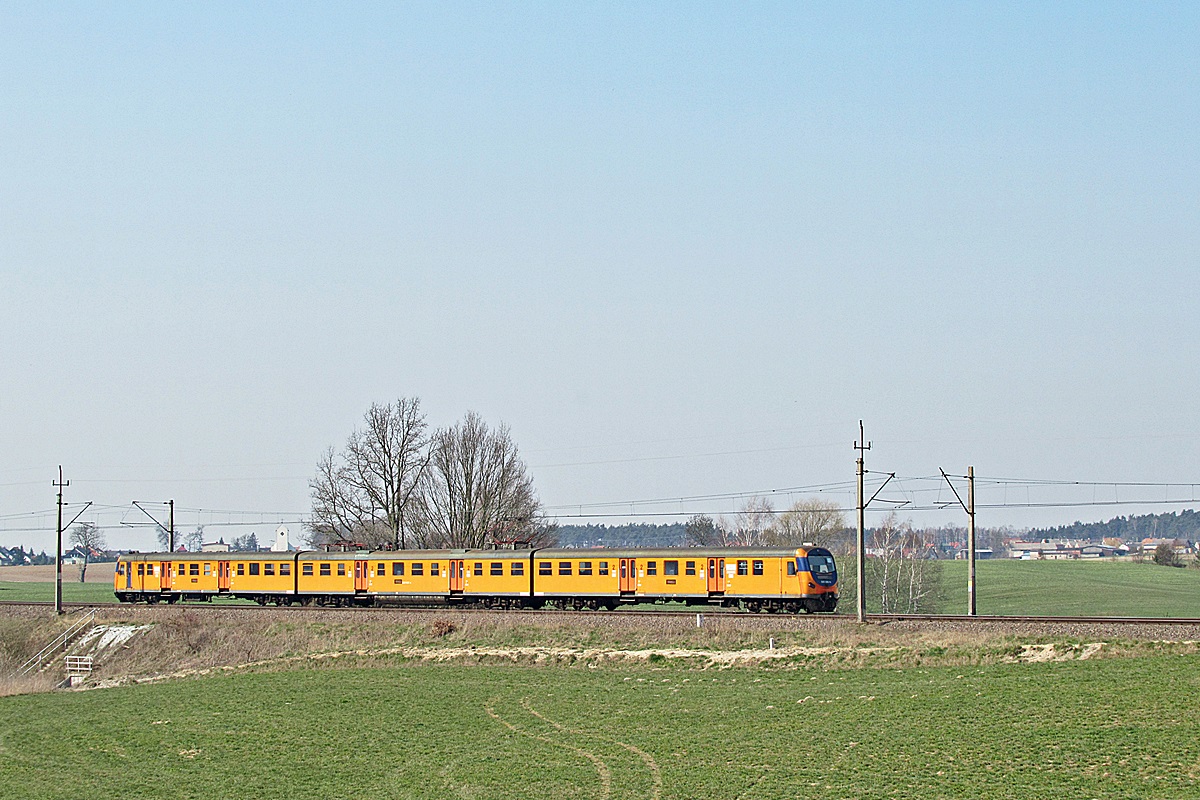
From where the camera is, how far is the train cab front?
47.3m

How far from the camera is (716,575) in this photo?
48781 millimetres

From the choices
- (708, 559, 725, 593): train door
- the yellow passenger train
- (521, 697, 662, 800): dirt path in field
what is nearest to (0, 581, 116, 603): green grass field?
the yellow passenger train

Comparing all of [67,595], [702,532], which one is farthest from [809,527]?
[67,595]

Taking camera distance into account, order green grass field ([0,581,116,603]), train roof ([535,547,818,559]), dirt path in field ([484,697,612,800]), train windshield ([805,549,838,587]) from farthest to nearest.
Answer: green grass field ([0,581,116,603]), train roof ([535,547,818,559]), train windshield ([805,549,838,587]), dirt path in field ([484,697,612,800])

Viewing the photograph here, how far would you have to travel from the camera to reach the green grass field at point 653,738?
22656 millimetres

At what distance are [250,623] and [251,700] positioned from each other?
725 inches

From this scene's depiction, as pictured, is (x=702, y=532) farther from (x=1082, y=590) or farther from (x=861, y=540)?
(x=861, y=540)

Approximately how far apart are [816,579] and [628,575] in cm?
813

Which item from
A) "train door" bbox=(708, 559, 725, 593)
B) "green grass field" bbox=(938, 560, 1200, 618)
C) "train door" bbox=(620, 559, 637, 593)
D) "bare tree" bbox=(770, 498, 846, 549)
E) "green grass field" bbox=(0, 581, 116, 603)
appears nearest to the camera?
"train door" bbox=(708, 559, 725, 593)

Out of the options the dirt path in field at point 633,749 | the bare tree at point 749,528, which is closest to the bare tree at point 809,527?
the bare tree at point 749,528

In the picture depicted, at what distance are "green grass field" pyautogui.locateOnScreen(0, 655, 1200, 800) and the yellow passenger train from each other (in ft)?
33.7

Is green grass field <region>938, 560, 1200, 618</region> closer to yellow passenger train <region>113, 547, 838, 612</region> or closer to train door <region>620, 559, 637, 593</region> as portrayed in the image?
yellow passenger train <region>113, 547, 838, 612</region>

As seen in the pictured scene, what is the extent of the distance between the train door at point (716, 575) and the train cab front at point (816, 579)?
320 cm

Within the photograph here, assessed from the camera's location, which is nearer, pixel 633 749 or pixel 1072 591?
pixel 633 749
